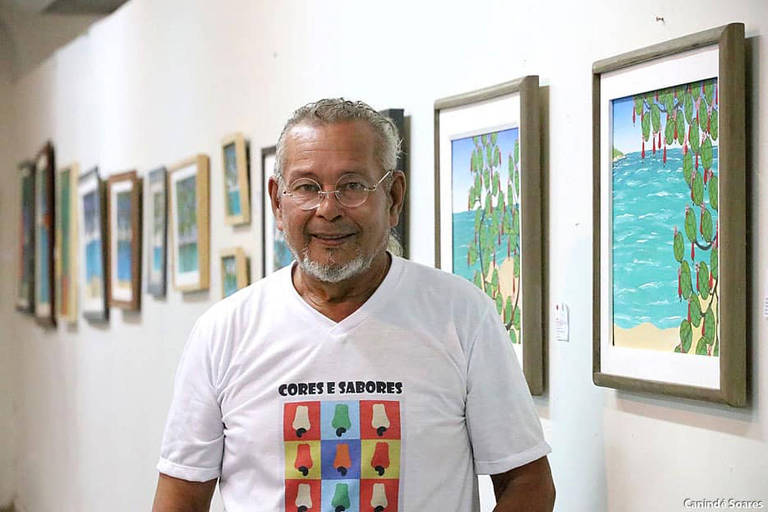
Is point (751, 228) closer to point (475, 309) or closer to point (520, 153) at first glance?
point (475, 309)

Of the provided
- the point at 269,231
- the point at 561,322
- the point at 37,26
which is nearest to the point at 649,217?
the point at 561,322

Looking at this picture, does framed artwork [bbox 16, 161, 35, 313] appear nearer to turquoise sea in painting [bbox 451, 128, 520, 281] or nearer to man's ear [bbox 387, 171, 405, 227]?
turquoise sea in painting [bbox 451, 128, 520, 281]

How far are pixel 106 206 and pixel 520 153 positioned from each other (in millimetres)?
3622

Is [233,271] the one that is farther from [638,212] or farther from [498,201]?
[638,212]

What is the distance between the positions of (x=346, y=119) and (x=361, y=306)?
0.34 m

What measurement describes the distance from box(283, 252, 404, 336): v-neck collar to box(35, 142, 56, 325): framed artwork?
4.86 meters

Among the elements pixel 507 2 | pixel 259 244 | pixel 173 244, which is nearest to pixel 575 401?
pixel 507 2

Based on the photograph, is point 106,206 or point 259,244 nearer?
point 259,244

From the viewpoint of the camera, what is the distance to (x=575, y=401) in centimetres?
233

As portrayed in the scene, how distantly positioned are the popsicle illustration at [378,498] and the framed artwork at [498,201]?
0.56m

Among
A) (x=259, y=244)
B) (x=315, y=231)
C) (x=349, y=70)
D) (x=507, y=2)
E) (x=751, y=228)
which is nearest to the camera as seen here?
(x=751, y=228)

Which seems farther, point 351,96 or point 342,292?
point 351,96

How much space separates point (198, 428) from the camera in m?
2.09

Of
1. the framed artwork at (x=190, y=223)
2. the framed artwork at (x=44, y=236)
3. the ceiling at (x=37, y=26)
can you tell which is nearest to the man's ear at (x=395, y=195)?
the framed artwork at (x=190, y=223)
